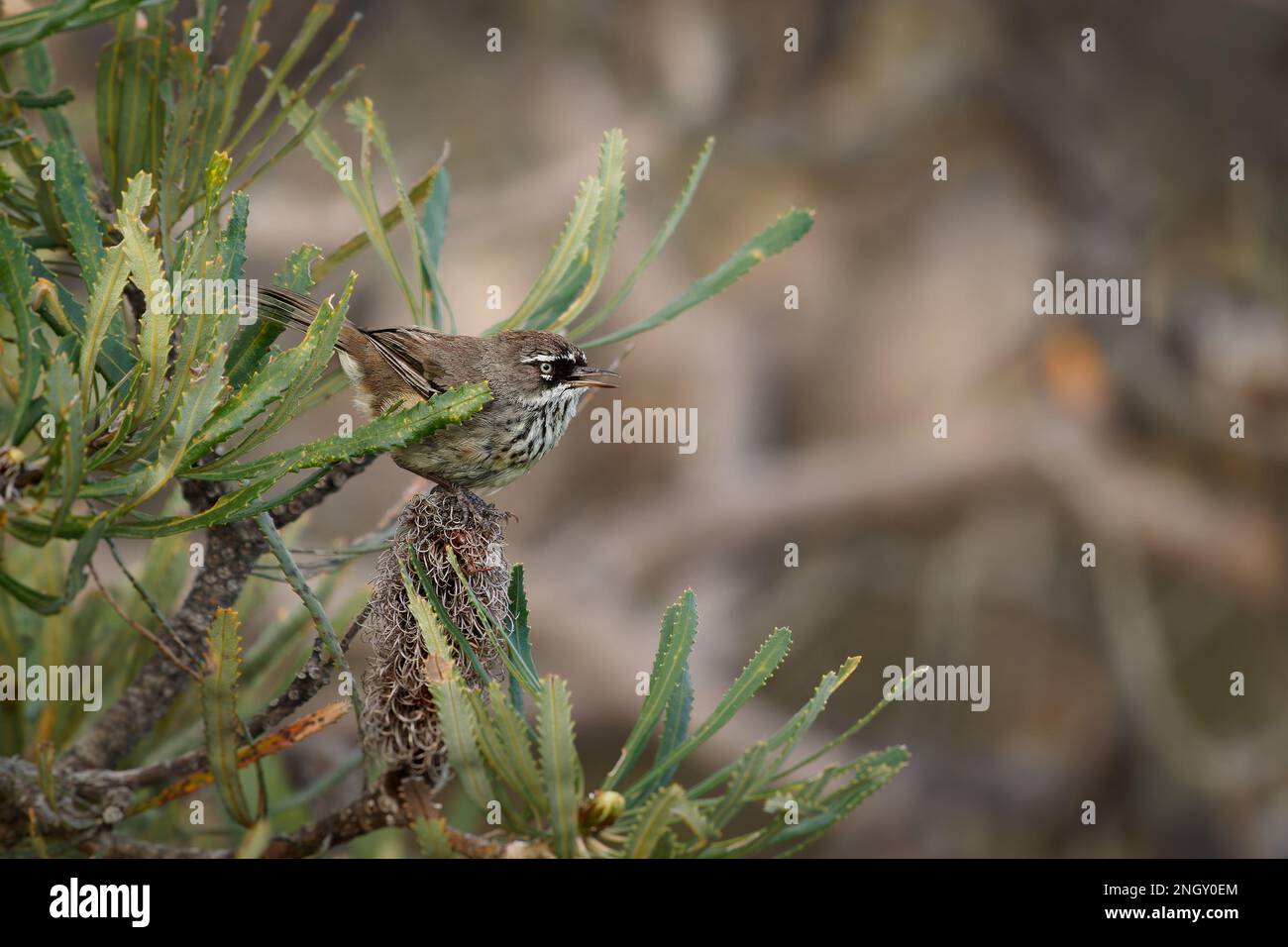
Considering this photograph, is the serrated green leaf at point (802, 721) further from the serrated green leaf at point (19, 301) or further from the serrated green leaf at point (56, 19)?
the serrated green leaf at point (56, 19)

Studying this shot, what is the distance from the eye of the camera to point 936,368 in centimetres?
389

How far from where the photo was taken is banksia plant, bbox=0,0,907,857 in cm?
68

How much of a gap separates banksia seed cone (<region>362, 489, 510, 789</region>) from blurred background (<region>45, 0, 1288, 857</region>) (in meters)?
2.51

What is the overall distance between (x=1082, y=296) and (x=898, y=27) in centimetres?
105

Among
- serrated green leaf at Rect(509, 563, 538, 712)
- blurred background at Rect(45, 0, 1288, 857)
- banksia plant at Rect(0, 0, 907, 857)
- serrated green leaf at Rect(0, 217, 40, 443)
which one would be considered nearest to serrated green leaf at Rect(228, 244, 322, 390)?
banksia plant at Rect(0, 0, 907, 857)

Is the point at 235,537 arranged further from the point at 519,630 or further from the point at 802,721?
the point at 802,721

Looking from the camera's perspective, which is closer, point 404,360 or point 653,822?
point 653,822

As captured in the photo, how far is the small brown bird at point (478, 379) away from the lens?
4.13 ft

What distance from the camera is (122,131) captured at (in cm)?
97

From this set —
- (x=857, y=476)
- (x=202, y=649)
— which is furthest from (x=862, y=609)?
(x=202, y=649)

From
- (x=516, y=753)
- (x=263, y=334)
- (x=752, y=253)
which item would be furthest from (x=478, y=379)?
(x=516, y=753)

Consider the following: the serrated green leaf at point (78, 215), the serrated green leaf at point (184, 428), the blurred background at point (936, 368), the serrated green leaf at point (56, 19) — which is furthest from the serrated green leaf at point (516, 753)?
the blurred background at point (936, 368)

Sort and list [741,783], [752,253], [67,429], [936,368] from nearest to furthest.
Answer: [67,429] < [741,783] < [752,253] < [936,368]

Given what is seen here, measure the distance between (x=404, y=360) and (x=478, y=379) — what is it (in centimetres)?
8
